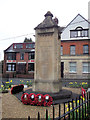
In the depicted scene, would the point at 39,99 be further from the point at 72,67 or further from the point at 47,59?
the point at 72,67

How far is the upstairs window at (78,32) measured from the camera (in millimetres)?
25219

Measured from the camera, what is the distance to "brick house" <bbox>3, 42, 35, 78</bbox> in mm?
34406

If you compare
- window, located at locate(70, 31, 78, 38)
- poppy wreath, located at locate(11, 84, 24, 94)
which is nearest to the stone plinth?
poppy wreath, located at locate(11, 84, 24, 94)

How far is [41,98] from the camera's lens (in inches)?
265

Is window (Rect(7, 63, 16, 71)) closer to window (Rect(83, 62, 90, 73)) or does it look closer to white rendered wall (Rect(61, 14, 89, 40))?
white rendered wall (Rect(61, 14, 89, 40))

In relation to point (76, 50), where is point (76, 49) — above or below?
above

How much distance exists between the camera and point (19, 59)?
116ft

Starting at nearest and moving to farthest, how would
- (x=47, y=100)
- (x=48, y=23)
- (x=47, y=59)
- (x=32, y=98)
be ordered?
(x=47, y=100), (x=32, y=98), (x=47, y=59), (x=48, y=23)

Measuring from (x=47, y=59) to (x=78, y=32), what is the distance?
19373 mm

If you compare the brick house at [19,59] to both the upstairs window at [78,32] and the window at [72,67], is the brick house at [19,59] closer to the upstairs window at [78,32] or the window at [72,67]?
the window at [72,67]

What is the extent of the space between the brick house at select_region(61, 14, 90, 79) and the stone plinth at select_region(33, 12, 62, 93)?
17.6 meters

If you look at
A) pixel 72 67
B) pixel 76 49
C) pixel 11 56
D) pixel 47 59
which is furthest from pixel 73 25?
pixel 11 56

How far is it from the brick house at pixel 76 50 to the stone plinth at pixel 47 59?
1764 centimetres

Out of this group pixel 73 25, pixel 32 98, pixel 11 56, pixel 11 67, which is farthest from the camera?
pixel 11 56
